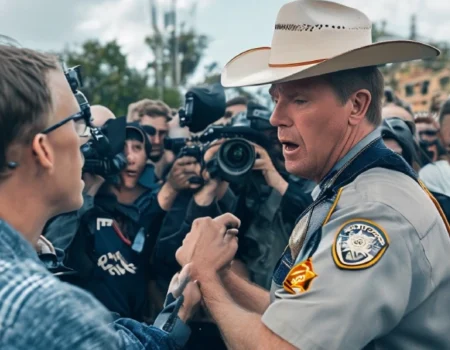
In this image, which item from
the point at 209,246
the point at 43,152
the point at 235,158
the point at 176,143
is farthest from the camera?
the point at 176,143

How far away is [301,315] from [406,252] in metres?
0.34

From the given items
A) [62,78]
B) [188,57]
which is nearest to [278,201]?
[62,78]

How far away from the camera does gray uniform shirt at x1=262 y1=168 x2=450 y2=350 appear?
1.72 m

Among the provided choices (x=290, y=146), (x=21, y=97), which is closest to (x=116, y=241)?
(x=290, y=146)

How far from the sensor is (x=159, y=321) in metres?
2.01

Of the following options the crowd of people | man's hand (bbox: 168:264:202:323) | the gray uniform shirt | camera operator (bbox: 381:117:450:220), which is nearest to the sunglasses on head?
camera operator (bbox: 381:117:450:220)

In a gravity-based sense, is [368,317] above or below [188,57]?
above

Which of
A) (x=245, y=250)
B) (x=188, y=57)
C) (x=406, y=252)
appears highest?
(x=406, y=252)

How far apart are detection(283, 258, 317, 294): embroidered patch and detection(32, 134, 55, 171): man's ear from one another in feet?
2.55

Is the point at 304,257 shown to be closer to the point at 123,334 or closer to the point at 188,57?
the point at 123,334

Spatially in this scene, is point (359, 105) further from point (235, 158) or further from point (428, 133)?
point (428, 133)

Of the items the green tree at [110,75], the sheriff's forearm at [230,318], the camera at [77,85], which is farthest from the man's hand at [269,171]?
the green tree at [110,75]

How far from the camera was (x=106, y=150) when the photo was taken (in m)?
3.71

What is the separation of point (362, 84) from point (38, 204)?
1194 millimetres
